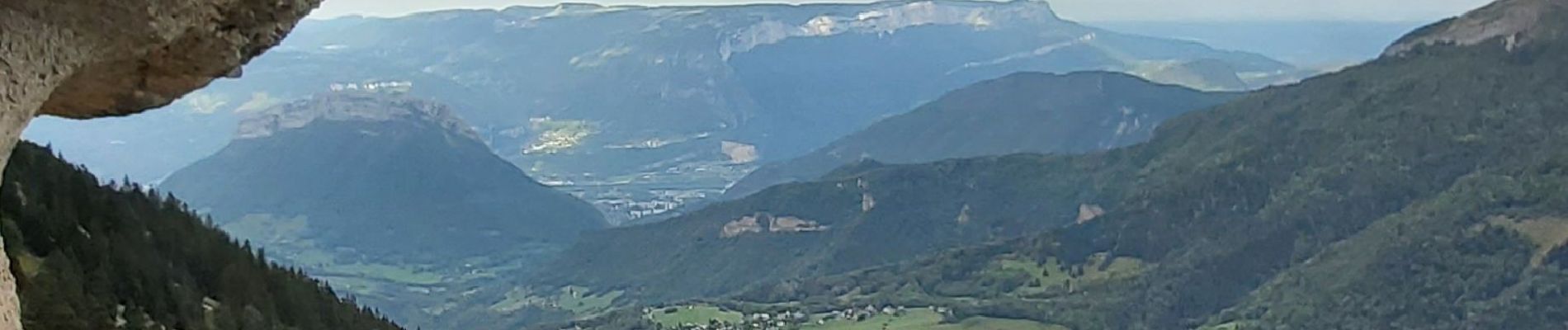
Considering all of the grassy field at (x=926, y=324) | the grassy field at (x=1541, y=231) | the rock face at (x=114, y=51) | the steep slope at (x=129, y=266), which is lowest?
the grassy field at (x=926, y=324)

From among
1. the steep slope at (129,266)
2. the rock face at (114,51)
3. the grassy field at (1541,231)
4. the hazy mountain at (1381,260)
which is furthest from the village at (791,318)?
the rock face at (114,51)

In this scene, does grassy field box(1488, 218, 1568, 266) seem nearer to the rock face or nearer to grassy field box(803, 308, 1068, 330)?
grassy field box(803, 308, 1068, 330)

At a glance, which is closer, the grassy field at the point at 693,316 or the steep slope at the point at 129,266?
the steep slope at the point at 129,266

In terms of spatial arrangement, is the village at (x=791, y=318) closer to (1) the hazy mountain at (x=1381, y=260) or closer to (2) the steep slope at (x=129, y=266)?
(1) the hazy mountain at (x=1381, y=260)

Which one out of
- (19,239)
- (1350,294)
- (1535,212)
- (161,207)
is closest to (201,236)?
(161,207)

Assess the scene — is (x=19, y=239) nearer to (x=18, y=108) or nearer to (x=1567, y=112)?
(x=18, y=108)

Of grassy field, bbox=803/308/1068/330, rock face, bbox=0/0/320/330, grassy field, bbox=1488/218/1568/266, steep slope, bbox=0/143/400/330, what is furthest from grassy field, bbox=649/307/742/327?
rock face, bbox=0/0/320/330
